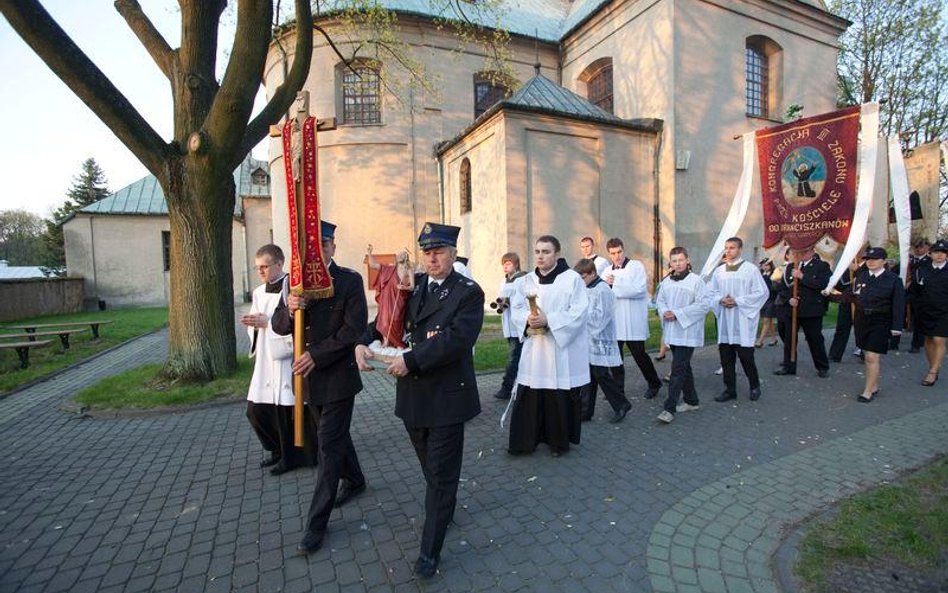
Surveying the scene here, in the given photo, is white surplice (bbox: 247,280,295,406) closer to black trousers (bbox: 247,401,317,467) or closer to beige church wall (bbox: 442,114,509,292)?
black trousers (bbox: 247,401,317,467)

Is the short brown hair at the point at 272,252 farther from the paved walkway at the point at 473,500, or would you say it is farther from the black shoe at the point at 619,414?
the black shoe at the point at 619,414

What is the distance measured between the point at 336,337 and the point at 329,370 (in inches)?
9.9

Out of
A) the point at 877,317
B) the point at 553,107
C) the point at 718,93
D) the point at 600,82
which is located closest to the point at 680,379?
the point at 877,317

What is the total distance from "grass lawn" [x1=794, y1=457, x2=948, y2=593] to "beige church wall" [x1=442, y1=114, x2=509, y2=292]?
13011mm

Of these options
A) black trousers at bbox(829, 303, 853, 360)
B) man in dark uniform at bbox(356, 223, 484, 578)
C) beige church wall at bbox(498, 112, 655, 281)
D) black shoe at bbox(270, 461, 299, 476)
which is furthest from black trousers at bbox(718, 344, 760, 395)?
beige church wall at bbox(498, 112, 655, 281)

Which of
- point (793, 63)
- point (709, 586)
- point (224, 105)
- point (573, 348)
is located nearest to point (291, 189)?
point (573, 348)

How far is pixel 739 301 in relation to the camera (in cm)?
705

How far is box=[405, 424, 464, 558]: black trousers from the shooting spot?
3.07 m

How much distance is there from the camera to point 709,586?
9.76 ft

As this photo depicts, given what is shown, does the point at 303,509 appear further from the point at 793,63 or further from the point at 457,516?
the point at 793,63

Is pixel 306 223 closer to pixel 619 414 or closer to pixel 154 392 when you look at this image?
pixel 619 414

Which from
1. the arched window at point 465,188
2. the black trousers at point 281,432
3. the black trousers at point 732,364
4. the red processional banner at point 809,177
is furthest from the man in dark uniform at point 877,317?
the arched window at point 465,188

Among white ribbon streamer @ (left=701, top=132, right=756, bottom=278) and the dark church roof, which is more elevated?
the dark church roof

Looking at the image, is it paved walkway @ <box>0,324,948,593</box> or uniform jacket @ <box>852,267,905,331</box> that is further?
uniform jacket @ <box>852,267,905,331</box>
